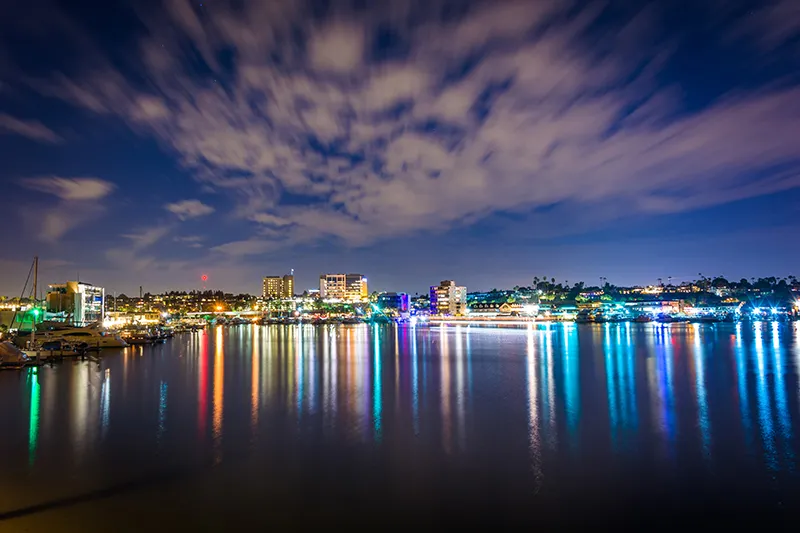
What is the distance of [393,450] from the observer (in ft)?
43.2

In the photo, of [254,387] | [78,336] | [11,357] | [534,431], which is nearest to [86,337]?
[78,336]

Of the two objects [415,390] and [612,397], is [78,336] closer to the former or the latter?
Result: [415,390]

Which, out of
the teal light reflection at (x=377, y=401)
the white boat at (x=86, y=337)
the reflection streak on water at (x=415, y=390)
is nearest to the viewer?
the teal light reflection at (x=377, y=401)

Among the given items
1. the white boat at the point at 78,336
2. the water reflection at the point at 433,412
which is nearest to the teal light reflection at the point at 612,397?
the water reflection at the point at 433,412

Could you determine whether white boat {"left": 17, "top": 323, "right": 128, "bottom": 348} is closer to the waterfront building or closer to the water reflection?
the water reflection

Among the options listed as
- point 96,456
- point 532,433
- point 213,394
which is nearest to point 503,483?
point 532,433

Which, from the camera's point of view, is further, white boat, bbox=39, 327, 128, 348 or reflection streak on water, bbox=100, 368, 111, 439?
white boat, bbox=39, 327, 128, 348

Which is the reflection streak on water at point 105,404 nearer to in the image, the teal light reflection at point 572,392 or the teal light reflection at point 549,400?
the teal light reflection at point 549,400

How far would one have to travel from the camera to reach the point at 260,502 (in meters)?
9.62

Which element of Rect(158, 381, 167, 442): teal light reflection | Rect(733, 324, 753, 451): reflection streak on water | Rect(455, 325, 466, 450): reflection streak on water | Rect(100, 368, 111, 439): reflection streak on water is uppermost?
Rect(100, 368, 111, 439): reflection streak on water

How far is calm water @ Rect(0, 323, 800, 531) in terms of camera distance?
9.30 meters

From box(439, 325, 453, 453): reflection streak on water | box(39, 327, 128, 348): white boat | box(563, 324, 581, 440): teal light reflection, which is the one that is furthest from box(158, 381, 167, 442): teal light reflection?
box(39, 327, 128, 348): white boat

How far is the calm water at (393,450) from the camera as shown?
9305 millimetres

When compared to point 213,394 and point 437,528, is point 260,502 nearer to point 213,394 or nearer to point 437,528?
point 437,528
